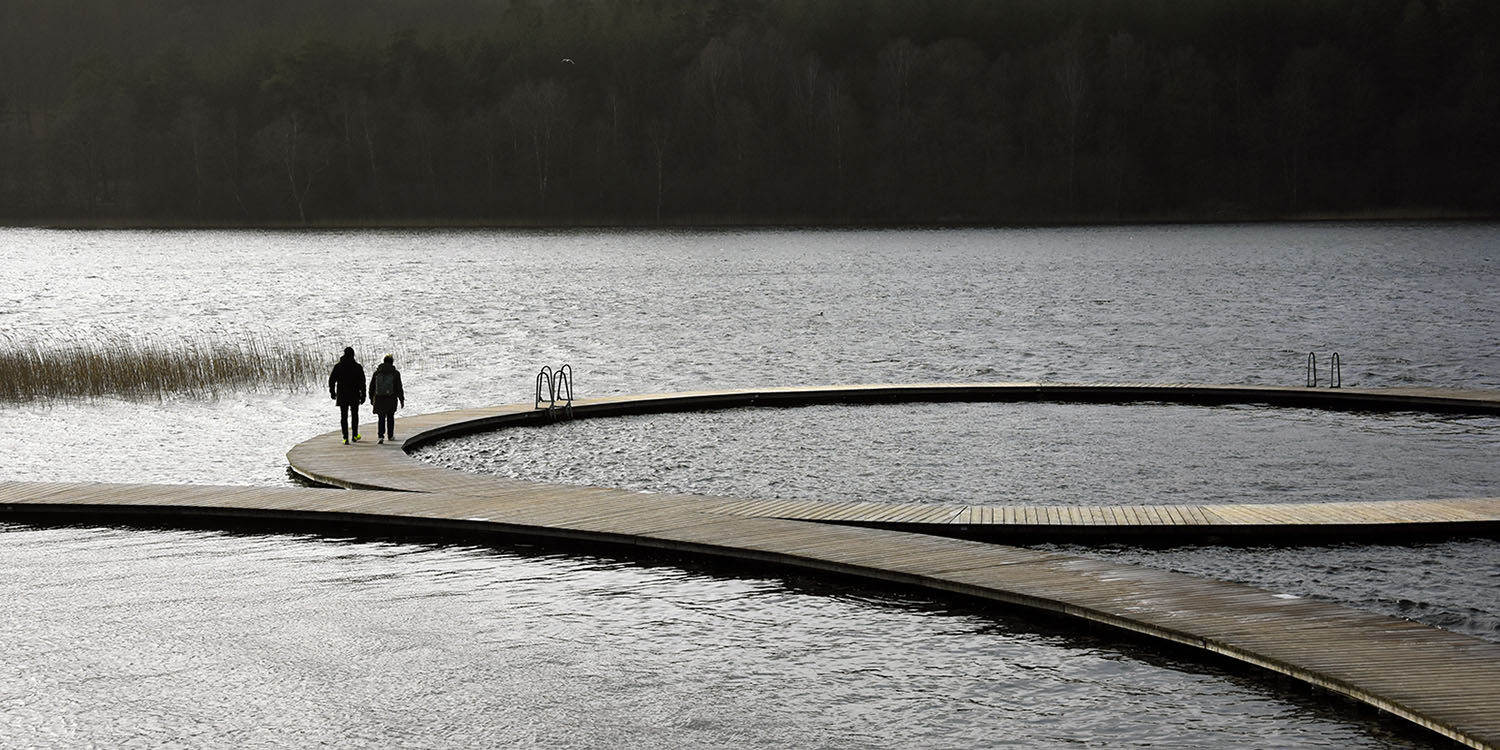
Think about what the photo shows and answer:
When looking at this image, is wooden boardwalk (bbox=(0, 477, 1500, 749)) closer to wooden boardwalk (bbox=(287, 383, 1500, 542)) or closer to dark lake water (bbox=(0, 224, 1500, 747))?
dark lake water (bbox=(0, 224, 1500, 747))

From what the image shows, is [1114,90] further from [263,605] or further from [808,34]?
[263,605]

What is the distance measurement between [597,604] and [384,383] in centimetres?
927

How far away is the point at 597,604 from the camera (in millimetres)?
10406

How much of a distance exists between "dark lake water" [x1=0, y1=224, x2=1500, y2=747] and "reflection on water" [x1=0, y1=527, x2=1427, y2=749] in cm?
3

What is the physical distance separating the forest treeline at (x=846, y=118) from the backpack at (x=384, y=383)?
99265 millimetres

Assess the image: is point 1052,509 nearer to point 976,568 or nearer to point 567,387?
point 976,568

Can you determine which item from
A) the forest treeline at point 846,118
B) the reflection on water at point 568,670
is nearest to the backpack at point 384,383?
the reflection on water at point 568,670

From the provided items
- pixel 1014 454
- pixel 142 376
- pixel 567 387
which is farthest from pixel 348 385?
pixel 142 376

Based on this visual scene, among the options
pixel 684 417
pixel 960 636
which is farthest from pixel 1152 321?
pixel 960 636

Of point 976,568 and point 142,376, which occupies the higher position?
point 142,376

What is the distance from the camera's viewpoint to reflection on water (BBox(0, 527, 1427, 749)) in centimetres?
768

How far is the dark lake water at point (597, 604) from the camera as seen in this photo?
7852mm

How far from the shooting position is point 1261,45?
4633 inches

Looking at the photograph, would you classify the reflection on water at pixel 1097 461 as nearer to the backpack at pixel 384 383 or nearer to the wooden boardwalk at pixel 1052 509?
the wooden boardwalk at pixel 1052 509
